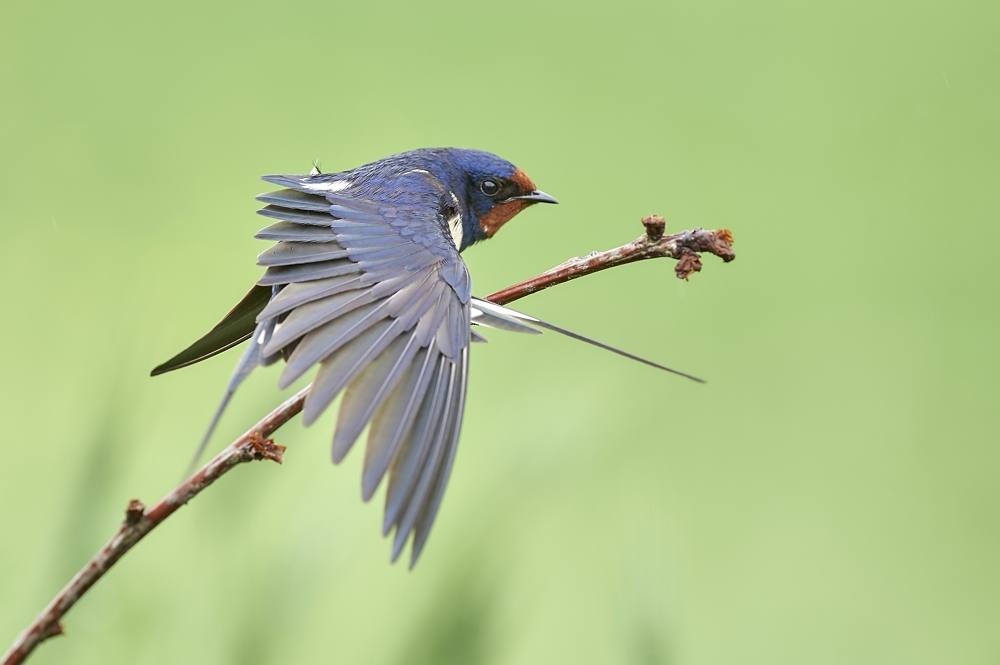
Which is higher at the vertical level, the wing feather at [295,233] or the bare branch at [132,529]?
the wing feather at [295,233]

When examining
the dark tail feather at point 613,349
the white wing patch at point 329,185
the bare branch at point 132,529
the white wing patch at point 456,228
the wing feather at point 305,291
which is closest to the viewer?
the bare branch at point 132,529

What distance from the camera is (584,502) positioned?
54.2 inches

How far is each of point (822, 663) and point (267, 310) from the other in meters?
0.88

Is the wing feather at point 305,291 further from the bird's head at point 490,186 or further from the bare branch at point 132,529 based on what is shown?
the bird's head at point 490,186

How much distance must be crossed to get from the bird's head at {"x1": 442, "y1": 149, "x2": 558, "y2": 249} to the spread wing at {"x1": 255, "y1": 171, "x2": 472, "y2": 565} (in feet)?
→ 0.42

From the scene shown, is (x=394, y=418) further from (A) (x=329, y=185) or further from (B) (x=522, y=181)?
(B) (x=522, y=181)

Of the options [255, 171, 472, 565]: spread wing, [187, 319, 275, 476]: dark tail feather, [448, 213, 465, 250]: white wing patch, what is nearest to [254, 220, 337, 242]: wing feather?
[255, 171, 472, 565]: spread wing

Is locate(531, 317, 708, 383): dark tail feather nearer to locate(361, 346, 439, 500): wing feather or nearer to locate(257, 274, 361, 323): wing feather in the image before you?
locate(361, 346, 439, 500): wing feather

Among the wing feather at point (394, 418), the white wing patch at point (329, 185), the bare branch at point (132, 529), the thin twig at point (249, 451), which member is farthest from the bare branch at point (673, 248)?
the white wing patch at point (329, 185)

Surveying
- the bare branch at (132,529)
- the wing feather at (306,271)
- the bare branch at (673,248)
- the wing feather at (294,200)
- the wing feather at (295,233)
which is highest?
the wing feather at (294,200)

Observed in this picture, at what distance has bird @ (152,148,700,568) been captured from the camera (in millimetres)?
584

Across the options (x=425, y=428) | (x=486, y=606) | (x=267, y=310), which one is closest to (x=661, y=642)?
(x=486, y=606)

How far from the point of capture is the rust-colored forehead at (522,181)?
1.17 m

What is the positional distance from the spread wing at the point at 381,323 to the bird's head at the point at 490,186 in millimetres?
128
